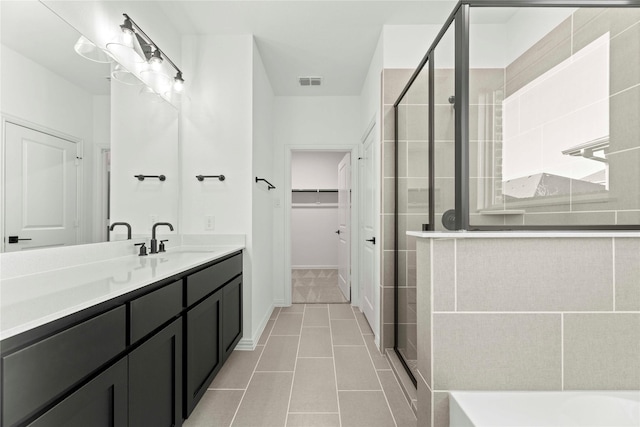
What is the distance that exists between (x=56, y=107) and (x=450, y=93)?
1786mm

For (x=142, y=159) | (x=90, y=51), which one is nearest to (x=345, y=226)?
(x=142, y=159)

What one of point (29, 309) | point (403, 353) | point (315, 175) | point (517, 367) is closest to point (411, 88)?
point (517, 367)

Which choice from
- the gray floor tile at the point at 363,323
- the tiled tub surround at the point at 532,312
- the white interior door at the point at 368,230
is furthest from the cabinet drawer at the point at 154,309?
the gray floor tile at the point at 363,323

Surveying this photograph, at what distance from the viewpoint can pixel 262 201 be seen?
10.1 feet

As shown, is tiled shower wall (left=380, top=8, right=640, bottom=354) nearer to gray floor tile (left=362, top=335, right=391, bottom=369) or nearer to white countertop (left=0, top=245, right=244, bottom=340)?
gray floor tile (left=362, top=335, right=391, bottom=369)

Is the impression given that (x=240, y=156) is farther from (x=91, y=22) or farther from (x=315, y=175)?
(x=315, y=175)

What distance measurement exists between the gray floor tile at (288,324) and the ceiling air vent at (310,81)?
2.67m

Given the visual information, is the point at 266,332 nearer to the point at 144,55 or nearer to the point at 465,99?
the point at 144,55

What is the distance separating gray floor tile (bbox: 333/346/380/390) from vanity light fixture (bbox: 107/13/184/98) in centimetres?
247

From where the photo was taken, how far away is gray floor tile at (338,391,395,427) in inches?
64.7

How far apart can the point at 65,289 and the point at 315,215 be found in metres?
5.46

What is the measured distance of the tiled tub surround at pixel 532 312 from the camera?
1.08 meters

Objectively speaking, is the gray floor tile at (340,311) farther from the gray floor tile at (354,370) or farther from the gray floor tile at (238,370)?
the gray floor tile at (238,370)

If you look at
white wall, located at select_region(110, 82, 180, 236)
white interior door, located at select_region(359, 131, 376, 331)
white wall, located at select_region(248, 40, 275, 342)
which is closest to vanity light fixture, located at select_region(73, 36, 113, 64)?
white wall, located at select_region(110, 82, 180, 236)
